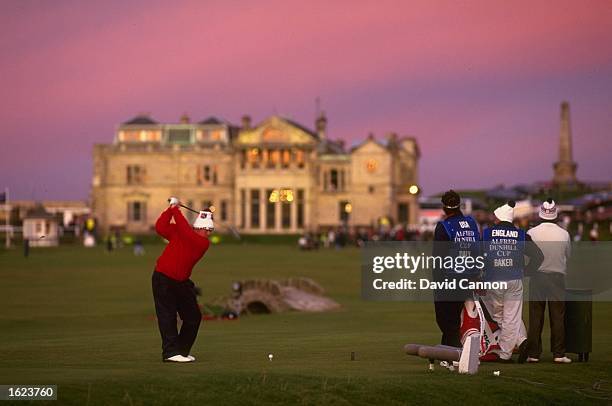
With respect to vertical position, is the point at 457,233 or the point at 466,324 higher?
the point at 457,233

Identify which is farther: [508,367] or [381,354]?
[381,354]

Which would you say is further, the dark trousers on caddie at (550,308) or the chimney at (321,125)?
the chimney at (321,125)

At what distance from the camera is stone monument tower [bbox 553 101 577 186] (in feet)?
566

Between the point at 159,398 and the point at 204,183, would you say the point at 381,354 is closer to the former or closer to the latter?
the point at 159,398

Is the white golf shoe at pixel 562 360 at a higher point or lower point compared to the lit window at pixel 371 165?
lower

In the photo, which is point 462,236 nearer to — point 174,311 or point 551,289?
point 551,289

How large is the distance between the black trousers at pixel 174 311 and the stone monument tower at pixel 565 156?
160218 millimetres

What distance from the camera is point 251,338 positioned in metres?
22.6

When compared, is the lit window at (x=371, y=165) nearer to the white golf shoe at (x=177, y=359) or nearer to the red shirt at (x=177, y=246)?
the white golf shoe at (x=177, y=359)

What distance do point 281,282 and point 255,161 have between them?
96788mm

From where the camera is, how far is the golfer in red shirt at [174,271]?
611 inches

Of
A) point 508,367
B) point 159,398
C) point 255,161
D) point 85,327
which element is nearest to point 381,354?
point 508,367

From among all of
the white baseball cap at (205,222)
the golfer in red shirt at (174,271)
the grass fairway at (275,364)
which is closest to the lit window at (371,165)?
the grass fairway at (275,364)

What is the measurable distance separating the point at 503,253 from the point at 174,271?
14.2ft
